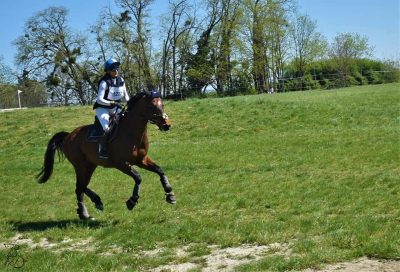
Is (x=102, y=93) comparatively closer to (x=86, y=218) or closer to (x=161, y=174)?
(x=161, y=174)

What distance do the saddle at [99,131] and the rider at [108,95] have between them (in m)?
0.11

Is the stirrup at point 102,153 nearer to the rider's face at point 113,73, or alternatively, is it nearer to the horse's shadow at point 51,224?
the horse's shadow at point 51,224

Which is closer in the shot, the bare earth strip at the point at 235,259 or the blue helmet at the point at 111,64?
the bare earth strip at the point at 235,259

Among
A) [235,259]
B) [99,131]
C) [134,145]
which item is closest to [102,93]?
[99,131]

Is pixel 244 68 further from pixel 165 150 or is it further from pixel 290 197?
pixel 290 197

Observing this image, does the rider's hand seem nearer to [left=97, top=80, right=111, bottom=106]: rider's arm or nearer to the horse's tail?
[left=97, top=80, right=111, bottom=106]: rider's arm

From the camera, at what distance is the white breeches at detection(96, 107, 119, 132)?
1014 cm

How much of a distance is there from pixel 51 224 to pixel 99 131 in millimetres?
2159

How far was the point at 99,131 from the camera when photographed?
1030 centimetres

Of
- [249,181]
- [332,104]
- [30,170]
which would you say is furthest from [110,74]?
[332,104]

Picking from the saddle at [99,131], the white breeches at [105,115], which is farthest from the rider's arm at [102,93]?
the saddle at [99,131]

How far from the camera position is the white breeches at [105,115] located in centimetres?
1014

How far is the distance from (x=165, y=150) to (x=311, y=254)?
14.6 m

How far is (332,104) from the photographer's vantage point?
28438 mm
